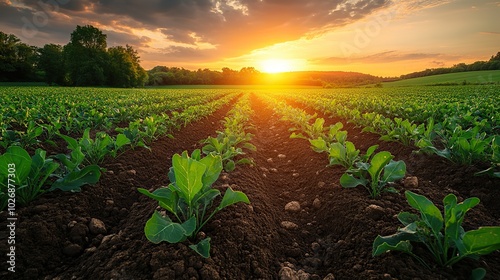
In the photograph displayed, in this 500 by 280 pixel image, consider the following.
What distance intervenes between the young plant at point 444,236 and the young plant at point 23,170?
279 centimetres

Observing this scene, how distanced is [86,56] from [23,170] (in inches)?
2797

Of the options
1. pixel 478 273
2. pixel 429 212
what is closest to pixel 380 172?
pixel 429 212

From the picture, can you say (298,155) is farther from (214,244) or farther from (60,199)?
(60,199)

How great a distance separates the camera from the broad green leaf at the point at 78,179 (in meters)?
2.67

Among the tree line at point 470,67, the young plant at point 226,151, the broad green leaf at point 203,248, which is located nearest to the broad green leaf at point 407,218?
the broad green leaf at point 203,248

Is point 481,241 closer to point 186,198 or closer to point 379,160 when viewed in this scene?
point 379,160

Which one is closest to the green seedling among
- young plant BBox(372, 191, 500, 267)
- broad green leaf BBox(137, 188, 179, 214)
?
young plant BBox(372, 191, 500, 267)

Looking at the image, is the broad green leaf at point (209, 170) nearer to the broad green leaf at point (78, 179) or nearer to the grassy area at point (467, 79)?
the broad green leaf at point (78, 179)

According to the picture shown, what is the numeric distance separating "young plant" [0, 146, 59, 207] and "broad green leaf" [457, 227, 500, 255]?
10.5ft

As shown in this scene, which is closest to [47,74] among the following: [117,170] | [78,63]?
[78,63]

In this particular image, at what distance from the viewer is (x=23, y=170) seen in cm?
222

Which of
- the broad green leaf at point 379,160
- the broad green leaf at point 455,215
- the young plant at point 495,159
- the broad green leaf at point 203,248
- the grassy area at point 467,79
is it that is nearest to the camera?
the broad green leaf at point 455,215

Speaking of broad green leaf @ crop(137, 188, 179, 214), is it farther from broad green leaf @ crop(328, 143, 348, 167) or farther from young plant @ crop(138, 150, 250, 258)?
broad green leaf @ crop(328, 143, 348, 167)

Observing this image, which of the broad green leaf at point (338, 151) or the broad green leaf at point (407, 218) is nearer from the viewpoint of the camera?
the broad green leaf at point (407, 218)
